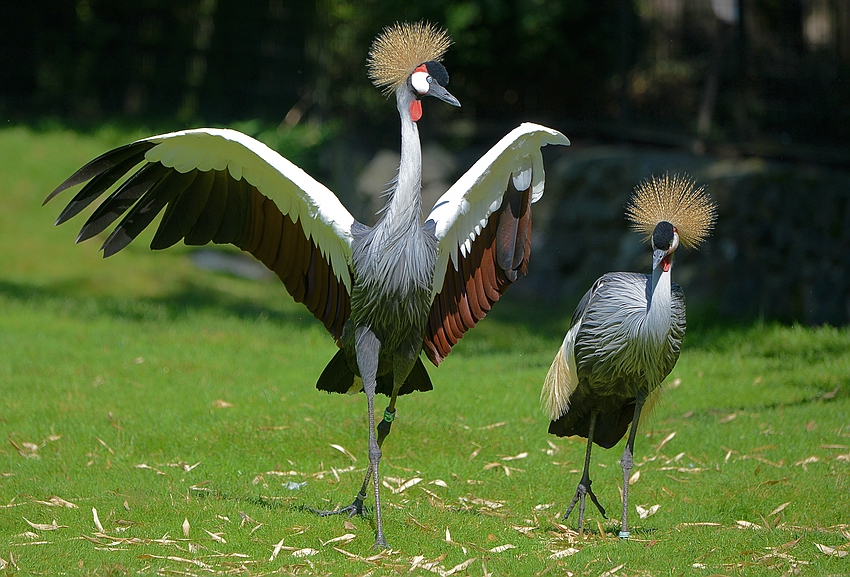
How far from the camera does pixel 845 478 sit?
17.7ft

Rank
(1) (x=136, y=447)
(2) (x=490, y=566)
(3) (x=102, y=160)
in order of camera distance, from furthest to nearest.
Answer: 1. (1) (x=136, y=447)
2. (3) (x=102, y=160)
3. (2) (x=490, y=566)

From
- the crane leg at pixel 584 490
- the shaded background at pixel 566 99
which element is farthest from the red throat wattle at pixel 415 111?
the shaded background at pixel 566 99

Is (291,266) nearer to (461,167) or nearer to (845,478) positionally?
(845,478)

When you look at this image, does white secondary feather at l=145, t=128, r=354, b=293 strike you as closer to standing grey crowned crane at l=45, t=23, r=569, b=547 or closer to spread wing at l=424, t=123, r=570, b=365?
standing grey crowned crane at l=45, t=23, r=569, b=547

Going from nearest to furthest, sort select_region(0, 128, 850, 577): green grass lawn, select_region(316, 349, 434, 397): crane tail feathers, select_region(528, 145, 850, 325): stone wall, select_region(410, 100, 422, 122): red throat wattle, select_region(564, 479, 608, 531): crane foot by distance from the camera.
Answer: select_region(0, 128, 850, 577): green grass lawn → select_region(410, 100, 422, 122): red throat wattle → select_region(564, 479, 608, 531): crane foot → select_region(316, 349, 434, 397): crane tail feathers → select_region(528, 145, 850, 325): stone wall

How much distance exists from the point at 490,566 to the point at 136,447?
2.48m

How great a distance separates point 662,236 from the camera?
14.4 ft

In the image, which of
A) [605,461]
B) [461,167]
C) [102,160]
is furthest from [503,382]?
[461,167]

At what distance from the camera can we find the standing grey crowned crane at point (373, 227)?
4551 millimetres

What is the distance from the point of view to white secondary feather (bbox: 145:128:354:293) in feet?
14.9

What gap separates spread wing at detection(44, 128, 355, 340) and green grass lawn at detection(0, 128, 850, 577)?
1.08 m

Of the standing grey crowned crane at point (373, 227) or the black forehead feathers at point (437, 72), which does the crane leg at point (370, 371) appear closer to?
the standing grey crowned crane at point (373, 227)

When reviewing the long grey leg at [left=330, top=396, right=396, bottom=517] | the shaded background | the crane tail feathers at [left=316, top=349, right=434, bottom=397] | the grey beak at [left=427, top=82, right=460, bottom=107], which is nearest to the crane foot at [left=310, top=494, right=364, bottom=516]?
the long grey leg at [left=330, top=396, right=396, bottom=517]

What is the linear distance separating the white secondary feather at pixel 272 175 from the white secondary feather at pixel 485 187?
47 centimetres
